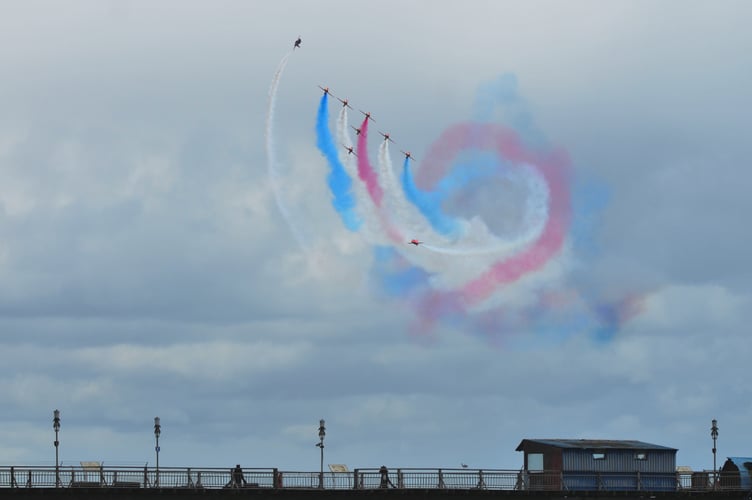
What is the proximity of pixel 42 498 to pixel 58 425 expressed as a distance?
22386mm

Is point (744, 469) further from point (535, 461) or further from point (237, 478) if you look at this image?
point (237, 478)

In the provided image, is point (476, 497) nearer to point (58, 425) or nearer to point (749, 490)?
point (749, 490)

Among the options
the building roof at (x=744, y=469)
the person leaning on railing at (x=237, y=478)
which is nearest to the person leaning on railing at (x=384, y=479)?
the person leaning on railing at (x=237, y=478)

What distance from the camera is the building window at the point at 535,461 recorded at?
142000mm

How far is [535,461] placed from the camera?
142750mm

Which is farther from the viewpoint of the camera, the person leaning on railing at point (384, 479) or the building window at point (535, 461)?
the building window at point (535, 461)

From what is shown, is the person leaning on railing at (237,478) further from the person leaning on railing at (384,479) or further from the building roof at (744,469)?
the building roof at (744,469)

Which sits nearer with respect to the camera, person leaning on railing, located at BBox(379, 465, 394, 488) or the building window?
person leaning on railing, located at BBox(379, 465, 394, 488)

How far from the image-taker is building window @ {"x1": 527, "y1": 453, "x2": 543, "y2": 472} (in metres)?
142

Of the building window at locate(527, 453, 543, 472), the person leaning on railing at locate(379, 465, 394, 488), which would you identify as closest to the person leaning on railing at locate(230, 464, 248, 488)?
the person leaning on railing at locate(379, 465, 394, 488)

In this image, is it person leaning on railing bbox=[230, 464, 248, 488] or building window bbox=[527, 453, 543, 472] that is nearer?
person leaning on railing bbox=[230, 464, 248, 488]

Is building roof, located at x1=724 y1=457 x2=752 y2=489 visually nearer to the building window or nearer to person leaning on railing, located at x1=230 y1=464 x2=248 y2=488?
the building window

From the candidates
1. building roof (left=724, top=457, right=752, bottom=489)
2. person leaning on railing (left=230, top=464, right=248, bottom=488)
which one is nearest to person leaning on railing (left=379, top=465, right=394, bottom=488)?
person leaning on railing (left=230, top=464, right=248, bottom=488)

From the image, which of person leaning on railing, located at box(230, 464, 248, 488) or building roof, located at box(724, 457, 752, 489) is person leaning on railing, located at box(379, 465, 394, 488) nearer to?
person leaning on railing, located at box(230, 464, 248, 488)
